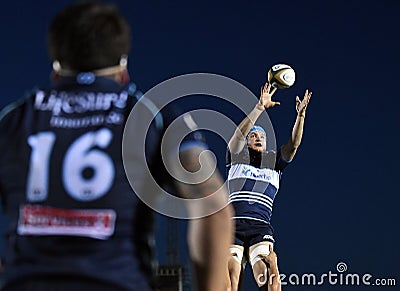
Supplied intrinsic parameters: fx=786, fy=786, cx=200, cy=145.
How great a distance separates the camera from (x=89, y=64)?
5.67 feet

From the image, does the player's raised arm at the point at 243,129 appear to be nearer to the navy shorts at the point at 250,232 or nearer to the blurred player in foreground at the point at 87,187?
the navy shorts at the point at 250,232

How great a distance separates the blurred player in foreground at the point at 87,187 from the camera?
1627mm

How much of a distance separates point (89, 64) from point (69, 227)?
0.36 meters

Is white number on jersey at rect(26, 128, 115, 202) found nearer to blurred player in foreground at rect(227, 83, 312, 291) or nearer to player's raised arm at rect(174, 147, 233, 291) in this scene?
player's raised arm at rect(174, 147, 233, 291)

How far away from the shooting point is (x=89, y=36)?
1.69 m

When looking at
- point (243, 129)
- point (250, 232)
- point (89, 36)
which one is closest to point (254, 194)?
point (250, 232)

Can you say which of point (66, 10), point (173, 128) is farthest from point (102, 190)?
point (66, 10)

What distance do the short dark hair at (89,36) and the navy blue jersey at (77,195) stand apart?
0.22 ft

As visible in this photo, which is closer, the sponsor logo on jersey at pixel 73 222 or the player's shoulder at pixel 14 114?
the sponsor logo on jersey at pixel 73 222

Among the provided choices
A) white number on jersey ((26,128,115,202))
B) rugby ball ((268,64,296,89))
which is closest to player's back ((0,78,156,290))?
white number on jersey ((26,128,115,202))

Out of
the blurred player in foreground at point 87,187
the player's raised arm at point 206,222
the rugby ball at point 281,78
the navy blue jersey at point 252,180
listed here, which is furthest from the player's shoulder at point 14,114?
the rugby ball at point 281,78

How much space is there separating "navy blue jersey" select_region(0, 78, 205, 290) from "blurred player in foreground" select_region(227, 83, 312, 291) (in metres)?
6.29

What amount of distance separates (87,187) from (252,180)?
6550 mm

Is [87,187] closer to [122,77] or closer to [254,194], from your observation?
[122,77]
